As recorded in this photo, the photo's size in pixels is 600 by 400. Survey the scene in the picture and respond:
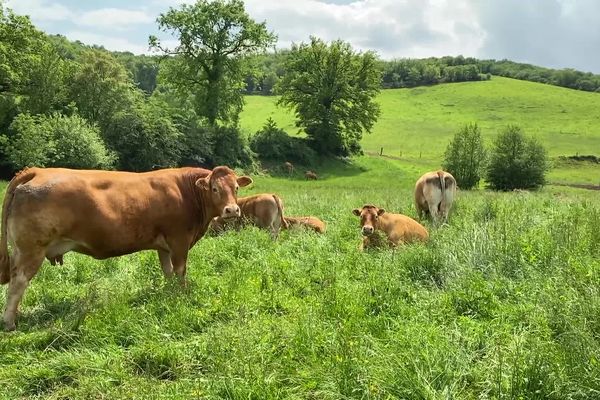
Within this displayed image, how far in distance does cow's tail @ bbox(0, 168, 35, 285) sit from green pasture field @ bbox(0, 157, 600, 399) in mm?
548

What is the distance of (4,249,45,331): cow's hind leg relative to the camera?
6312 mm

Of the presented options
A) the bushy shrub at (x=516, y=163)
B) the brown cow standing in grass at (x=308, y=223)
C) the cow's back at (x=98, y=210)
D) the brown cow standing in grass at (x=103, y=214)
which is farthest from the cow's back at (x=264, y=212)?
the bushy shrub at (x=516, y=163)

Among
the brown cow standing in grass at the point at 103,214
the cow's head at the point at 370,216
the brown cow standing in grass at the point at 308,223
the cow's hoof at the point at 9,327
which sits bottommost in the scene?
the cow's hoof at the point at 9,327

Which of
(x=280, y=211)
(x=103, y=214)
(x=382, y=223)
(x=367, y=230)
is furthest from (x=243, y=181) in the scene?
(x=280, y=211)

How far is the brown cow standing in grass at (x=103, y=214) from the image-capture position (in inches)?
254

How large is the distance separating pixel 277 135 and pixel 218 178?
163 ft

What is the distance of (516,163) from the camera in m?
54.6

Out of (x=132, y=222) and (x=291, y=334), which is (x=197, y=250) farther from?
(x=291, y=334)

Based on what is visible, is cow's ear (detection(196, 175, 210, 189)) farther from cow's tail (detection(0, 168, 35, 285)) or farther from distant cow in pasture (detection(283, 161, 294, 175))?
distant cow in pasture (detection(283, 161, 294, 175))

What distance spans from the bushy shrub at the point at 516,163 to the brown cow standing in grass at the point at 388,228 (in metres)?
46.7

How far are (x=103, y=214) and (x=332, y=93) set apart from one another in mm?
56869

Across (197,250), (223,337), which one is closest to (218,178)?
(197,250)

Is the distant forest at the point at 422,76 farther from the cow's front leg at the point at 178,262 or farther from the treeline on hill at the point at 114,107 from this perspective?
the cow's front leg at the point at 178,262

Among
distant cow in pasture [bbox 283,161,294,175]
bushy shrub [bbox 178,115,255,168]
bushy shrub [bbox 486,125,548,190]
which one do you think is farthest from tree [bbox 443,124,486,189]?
bushy shrub [bbox 178,115,255,168]
